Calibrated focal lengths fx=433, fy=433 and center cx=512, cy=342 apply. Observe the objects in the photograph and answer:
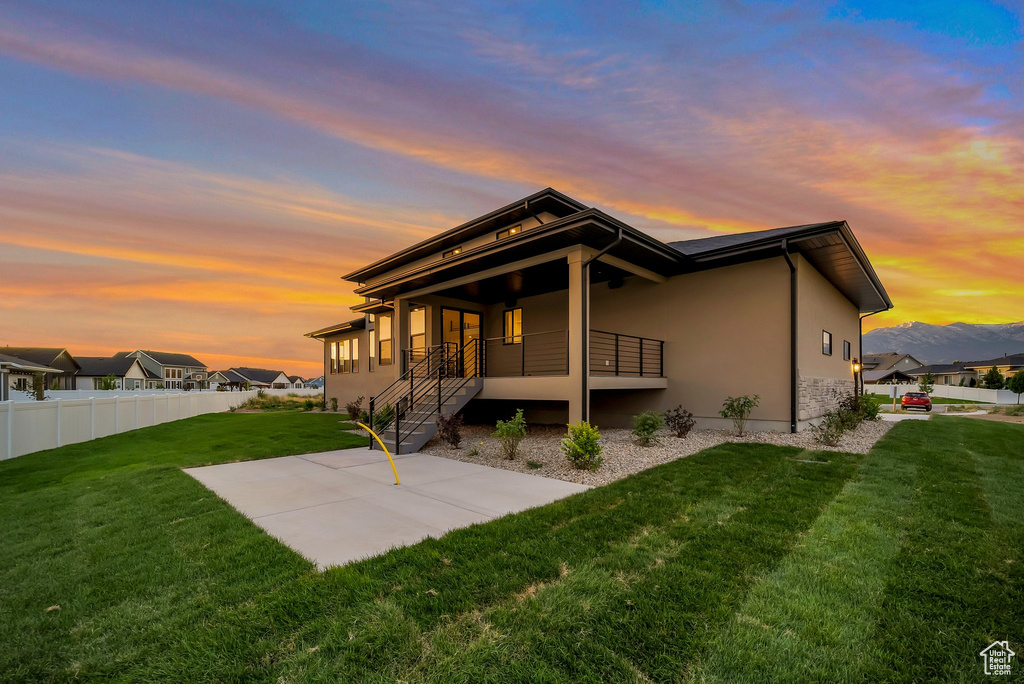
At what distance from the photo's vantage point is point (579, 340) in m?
9.46

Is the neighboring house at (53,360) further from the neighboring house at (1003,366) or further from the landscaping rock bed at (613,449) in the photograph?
the neighboring house at (1003,366)

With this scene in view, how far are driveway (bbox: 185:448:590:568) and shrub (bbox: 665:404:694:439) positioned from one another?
487 cm

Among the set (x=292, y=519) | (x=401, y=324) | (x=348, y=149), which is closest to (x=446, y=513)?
(x=292, y=519)

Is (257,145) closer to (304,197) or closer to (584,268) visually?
(304,197)

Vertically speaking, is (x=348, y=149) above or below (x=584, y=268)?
above

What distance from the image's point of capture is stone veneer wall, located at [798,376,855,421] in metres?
10.9

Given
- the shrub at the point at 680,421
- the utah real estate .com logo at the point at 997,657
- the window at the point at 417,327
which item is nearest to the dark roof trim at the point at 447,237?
the window at the point at 417,327

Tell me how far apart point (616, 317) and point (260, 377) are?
282 ft

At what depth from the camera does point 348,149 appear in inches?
498

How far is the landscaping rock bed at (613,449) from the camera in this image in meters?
7.76

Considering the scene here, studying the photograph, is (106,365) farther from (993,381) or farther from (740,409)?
(993,381)

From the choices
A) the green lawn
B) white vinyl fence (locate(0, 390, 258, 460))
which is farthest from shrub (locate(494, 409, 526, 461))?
white vinyl fence (locate(0, 390, 258, 460))

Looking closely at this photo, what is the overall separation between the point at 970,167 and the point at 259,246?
2298 cm

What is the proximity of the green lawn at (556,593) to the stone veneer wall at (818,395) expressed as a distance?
16.5ft
